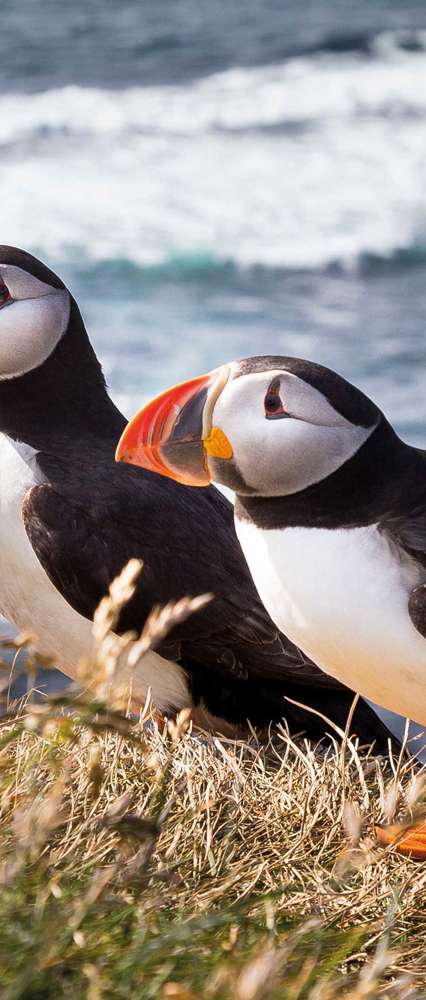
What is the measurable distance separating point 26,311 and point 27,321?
0.02 metres

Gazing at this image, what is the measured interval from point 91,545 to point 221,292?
5453 mm

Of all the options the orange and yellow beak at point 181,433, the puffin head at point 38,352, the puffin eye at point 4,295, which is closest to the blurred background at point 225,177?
the puffin head at point 38,352

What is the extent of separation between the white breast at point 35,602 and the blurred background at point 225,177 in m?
4.03

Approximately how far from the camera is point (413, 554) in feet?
8.87

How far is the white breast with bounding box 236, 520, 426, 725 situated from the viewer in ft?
8.91

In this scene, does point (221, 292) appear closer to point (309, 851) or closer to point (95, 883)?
point (309, 851)

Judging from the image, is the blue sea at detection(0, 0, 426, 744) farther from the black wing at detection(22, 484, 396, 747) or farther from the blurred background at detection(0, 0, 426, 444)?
the black wing at detection(22, 484, 396, 747)

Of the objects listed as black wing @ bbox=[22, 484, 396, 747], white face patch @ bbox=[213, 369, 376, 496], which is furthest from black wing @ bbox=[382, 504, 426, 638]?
black wing @ bbox=[22, 484, 396, 747]

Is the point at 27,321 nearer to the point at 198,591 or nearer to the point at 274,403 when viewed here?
the point at 198,591

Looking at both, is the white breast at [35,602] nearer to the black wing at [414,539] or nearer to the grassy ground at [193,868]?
the grassy ground at [193,868]

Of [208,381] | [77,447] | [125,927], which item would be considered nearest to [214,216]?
[77,447]

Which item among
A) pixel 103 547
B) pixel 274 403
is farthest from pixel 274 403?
pixel 103 547

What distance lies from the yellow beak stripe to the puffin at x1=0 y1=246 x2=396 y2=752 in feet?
2.24

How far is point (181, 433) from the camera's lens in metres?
2.81
